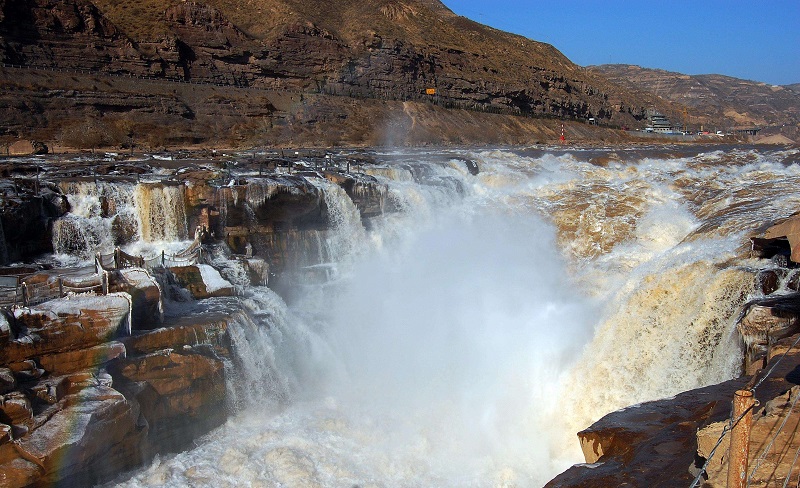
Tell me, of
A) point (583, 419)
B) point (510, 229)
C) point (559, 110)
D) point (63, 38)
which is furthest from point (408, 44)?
point (583, 419)

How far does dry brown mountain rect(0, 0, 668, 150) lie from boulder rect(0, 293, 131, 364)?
75.3 ft

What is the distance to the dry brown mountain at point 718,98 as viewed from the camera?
95794 millimetres

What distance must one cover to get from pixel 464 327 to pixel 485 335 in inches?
23.5

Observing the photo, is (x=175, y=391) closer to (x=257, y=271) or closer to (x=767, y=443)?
(x=257, y=271)

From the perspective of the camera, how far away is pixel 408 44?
2282 inches

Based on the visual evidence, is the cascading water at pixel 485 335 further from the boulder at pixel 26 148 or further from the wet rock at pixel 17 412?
the boulder at pixel 26 148

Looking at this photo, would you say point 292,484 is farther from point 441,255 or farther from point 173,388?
point 441,255

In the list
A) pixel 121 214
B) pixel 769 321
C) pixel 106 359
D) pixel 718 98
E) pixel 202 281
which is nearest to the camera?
pixel 769 321

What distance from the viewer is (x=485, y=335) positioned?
14.6 m

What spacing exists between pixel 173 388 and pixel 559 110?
6191 centimetres

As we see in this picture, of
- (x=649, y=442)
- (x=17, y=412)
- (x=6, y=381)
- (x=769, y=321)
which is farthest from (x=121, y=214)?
(x=769, y=321)

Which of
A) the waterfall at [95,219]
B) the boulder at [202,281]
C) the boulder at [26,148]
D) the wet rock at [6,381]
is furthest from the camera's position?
the boulder at [26,148]

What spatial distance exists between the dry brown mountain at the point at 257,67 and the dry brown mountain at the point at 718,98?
3001 centimetres

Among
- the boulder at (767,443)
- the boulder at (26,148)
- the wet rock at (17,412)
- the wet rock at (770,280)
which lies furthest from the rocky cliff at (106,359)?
the boulder at (26,148)
